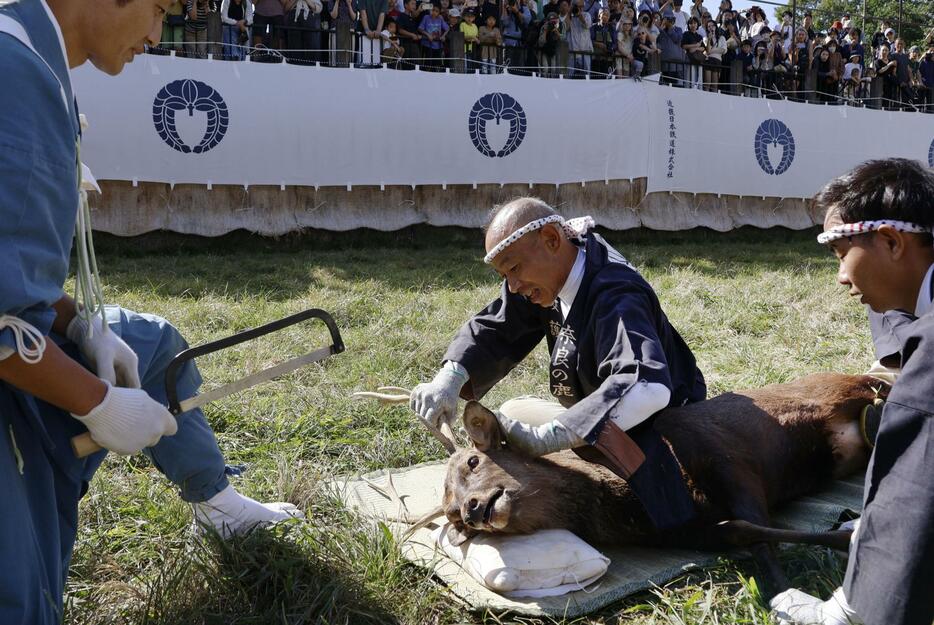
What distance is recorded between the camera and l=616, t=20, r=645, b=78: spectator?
1177cm

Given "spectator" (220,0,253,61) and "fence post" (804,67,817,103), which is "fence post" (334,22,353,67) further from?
"fence post" (804,67,817,103)

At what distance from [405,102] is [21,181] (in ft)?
29.4

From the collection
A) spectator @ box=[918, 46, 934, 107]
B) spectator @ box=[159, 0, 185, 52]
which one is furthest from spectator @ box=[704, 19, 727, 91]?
spectator @ box=[159, 0, 185, 52]

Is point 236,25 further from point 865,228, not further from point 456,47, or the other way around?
point 865,228

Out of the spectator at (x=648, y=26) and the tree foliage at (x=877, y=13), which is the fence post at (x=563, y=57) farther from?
the tree foliage at (x=877, y=13)

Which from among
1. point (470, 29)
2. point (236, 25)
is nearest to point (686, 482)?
point (236, 25)

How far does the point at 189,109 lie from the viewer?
9.14 metres

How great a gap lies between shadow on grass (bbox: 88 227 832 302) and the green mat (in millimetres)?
3781

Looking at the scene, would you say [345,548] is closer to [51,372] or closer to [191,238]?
[51,372]

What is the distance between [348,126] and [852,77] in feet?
31.9

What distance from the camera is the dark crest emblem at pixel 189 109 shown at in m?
9.01

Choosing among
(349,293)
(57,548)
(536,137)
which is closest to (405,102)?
(536,137)

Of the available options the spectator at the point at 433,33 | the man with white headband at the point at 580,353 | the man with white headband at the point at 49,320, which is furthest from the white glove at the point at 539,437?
the spectator at the point at 433,33

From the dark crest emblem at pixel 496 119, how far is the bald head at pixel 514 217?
25.6ft
